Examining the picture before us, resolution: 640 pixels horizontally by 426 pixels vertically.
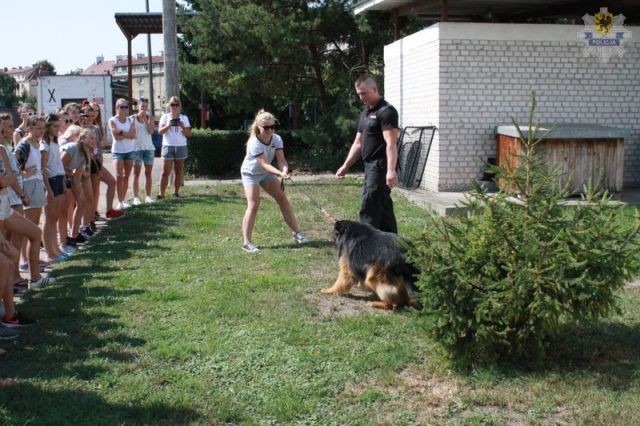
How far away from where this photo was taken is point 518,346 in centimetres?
446

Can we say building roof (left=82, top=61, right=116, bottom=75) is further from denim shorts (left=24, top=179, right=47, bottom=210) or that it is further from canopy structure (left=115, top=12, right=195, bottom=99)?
denim shorts (left=24, top=179, right=47, bottom=210)

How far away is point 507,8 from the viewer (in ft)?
52.9

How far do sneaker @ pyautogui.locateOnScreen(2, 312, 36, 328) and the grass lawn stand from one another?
100mm

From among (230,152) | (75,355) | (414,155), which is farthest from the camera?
(230,152)

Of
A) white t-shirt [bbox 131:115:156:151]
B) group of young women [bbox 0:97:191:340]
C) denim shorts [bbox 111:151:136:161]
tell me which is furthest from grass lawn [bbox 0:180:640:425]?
white t-shirt [bbox 131:115:156:151]

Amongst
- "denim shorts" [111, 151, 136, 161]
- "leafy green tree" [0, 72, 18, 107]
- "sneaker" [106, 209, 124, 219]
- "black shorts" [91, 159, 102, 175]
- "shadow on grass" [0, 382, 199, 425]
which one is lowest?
"shadow on grass" [0, 382, 199, 425]

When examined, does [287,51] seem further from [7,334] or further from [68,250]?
[7,334]

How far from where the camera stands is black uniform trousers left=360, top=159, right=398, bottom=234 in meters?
6.95

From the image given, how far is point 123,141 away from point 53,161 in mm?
3474

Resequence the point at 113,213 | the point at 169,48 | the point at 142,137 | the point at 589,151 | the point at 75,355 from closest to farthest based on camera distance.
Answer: the point at 75,355
the point at 113,213
the point at 589,151
the point at 142,137
the point at 169,48

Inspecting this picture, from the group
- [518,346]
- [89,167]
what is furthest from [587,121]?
[518,346]

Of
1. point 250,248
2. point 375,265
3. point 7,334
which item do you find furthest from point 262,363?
point 250,248

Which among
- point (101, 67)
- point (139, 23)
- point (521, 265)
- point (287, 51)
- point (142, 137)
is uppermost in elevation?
point (101, 67)

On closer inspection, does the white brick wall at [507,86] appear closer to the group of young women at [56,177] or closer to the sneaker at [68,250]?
the group of young women at [56,177]
